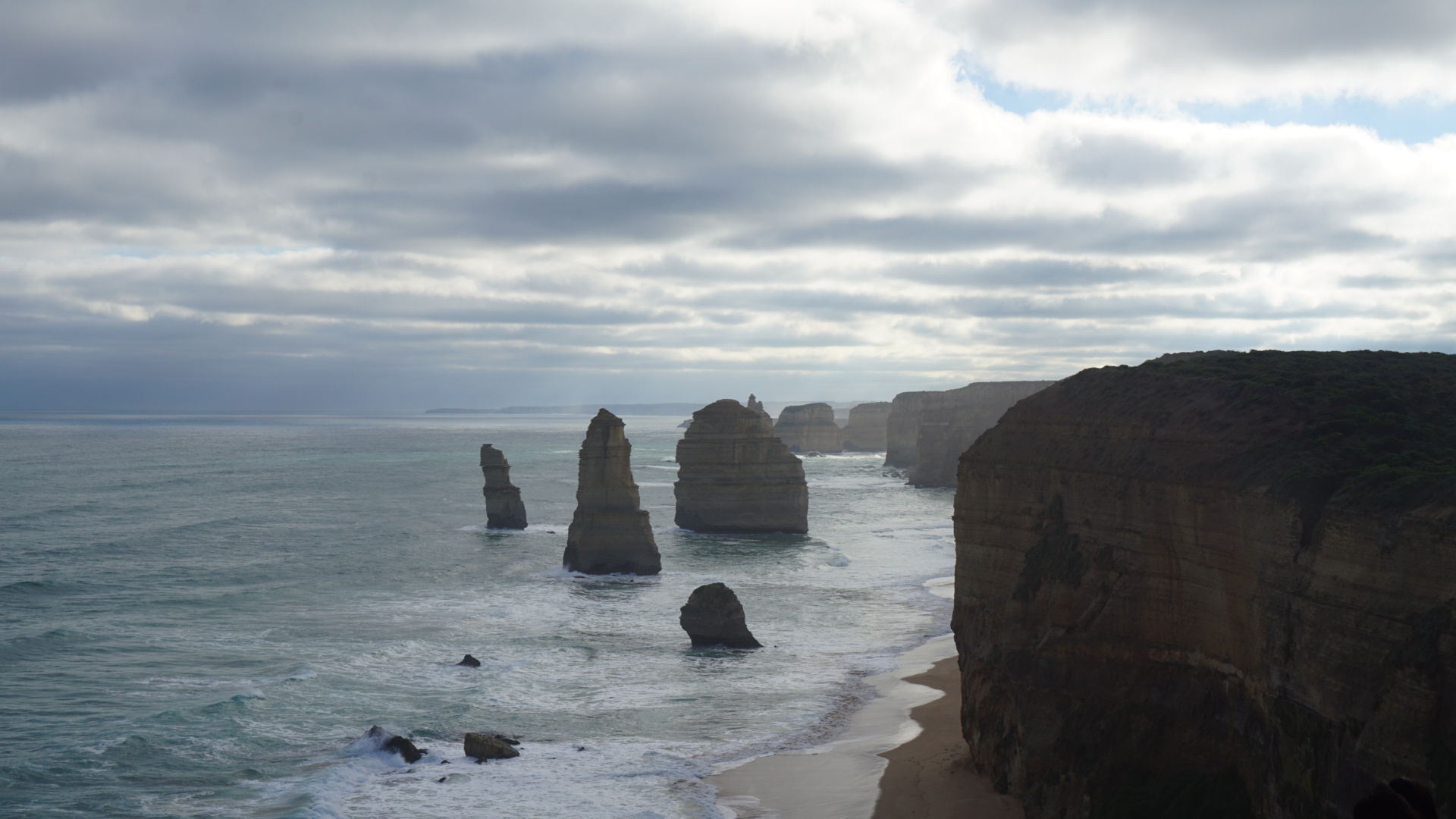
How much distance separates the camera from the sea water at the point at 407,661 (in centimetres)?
2514

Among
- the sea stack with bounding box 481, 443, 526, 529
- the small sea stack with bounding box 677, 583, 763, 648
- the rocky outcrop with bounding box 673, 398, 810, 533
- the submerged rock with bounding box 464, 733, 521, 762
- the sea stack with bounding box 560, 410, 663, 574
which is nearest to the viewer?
the submerged rock with bounding box 464, 733, 521, 762

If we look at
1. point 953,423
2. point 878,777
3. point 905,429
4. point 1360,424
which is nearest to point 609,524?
point 878,777

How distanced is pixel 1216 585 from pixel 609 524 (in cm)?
4269

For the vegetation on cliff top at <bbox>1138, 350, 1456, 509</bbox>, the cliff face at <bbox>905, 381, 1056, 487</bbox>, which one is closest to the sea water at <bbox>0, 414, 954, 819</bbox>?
the vegetation on cliff top at <bbox>1138, 350, 1456, 509</bbox>

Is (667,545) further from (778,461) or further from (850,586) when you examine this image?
(850,586)

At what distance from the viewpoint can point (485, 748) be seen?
88.4ft

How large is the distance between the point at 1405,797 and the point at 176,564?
64.9m

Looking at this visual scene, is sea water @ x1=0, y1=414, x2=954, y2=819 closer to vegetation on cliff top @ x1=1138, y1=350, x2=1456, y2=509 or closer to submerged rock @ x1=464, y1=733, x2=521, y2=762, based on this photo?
submerged rock @ x1=464, y1=733, x2=521, y2=762

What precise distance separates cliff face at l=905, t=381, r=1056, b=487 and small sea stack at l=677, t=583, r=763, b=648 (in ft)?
273

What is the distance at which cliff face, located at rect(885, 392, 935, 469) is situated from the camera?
15762 centimetres

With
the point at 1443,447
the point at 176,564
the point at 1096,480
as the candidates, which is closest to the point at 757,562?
the point at 176,564

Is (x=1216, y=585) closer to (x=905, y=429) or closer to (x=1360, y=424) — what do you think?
(x=1360, y=424)

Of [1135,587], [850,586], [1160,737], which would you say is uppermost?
[1135,587]

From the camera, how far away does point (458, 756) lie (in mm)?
27219
